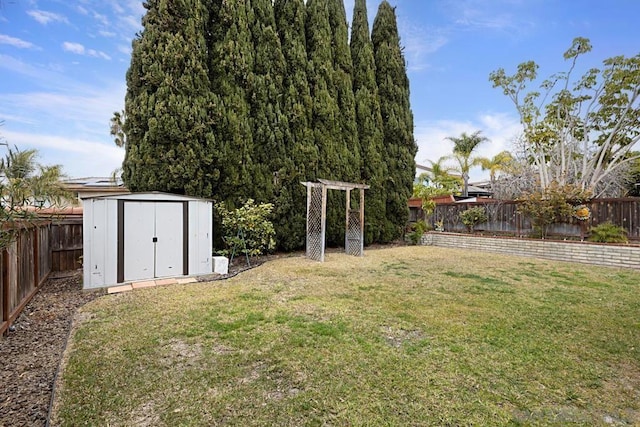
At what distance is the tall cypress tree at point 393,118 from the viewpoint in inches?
485

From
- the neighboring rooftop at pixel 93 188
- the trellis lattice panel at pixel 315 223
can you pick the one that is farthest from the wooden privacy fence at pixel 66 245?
the trellis lattice panel at pixel 315 223

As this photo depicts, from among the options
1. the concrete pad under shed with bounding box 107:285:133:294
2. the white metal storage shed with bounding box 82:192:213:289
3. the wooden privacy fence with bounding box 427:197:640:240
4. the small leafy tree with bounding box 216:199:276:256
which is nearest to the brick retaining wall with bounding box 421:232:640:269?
the wooden privacy fence with bounding box 427:197:640:240

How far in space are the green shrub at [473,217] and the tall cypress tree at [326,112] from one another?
16.8ft

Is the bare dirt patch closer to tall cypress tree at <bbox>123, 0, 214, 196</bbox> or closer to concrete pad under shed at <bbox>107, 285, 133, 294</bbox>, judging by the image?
concrete pad under shed at <bbox>107, 285, 133, 294</bbox>

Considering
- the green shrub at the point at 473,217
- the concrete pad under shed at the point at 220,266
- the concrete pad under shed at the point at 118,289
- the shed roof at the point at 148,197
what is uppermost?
the shed roof at the point at 148,197

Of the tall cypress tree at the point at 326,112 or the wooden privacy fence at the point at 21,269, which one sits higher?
the tall cypress tree at the point at 326,112

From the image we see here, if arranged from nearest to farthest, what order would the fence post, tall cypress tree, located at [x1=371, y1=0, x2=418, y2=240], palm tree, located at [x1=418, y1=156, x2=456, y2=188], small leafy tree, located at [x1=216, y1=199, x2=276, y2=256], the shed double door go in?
the fence post, the shed double door, small leafy tree, located at [x1=216, y1=199, x2=276, y2=256], tall cypress tree, located at [x1=371, y1=0, x2=418, y2=240], palm tree, located at [x1=418, y1=156, x2=456, y2=188]

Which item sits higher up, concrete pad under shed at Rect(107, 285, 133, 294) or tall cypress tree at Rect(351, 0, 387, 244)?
tall cypress tree at Rect(351, 0, 387, 244)

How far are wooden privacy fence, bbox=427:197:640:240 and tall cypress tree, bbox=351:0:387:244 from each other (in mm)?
3162

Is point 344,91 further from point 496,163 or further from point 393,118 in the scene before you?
point 496,163

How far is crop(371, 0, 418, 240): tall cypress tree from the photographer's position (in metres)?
12.3

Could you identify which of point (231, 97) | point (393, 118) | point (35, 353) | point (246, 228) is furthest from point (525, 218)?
point (35, 353)

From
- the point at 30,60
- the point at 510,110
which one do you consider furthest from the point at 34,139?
the point at 510,110

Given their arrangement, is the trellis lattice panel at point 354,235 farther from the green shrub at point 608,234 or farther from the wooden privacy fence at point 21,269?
the wooden privacy fence at point 21,269
